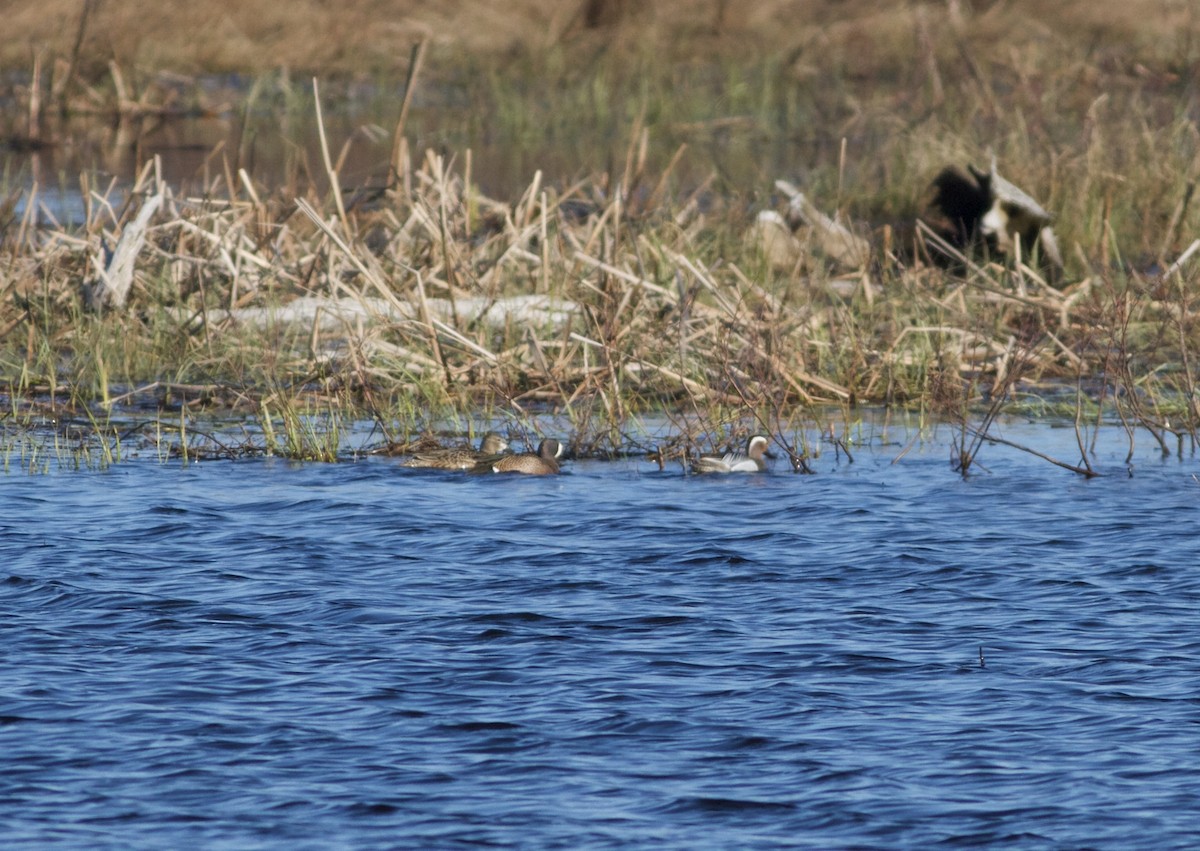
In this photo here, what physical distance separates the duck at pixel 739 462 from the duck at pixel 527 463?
27.6 inches

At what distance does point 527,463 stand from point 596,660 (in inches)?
125

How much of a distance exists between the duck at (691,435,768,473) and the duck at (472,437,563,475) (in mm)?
702

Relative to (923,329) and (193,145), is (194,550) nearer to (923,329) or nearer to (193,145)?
(923,329)

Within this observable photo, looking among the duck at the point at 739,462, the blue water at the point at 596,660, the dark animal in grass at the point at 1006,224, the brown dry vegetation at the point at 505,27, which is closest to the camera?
the blue water at the point at 596,660

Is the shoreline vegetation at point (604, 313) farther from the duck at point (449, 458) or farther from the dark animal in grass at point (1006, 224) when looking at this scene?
the duck at point (449, 458)

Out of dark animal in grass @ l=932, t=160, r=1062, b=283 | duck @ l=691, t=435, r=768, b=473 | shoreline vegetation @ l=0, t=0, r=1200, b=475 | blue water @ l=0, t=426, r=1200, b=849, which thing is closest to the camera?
blue water @ l=0, t=426, r=1200, b=849

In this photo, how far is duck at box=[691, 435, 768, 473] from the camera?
978 cm

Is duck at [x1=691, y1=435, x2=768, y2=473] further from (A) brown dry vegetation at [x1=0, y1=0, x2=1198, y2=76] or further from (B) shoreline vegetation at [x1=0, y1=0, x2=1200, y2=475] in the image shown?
(A) brown dry vegetation at [x1=0, y1=0, x2=1198, y2=76]

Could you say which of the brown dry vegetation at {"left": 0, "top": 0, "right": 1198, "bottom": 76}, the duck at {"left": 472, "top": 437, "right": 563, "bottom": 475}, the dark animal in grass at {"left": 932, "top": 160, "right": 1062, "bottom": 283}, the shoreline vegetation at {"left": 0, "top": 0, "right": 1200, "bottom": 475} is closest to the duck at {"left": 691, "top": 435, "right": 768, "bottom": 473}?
the shoreline vegetation at {"left": 0, "top": 0, "right": 1200, "bottom": 475}

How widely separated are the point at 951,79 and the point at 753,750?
19351mm

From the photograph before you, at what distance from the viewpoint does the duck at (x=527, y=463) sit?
9.63 metres

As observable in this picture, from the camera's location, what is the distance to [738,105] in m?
26.2

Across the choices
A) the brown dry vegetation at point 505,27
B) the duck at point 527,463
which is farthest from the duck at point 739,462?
the brown dry vegetation at point 505,27

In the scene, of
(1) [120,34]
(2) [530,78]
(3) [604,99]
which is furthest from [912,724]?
(1) [120,34]
